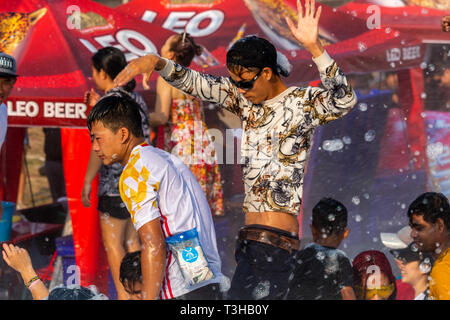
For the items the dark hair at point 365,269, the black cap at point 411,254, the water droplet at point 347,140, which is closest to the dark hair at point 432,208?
the black cap at point 411,254

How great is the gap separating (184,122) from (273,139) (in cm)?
177

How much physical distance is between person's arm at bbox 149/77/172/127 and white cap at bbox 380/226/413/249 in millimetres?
1957

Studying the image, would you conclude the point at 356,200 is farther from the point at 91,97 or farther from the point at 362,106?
the point at 91,97

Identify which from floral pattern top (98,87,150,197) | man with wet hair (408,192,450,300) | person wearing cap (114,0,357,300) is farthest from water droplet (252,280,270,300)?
floral pattern top (98,87,150,197)

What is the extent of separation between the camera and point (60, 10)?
5488 mm

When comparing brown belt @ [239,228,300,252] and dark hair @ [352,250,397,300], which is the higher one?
brown belt @ [239,228,300,252]

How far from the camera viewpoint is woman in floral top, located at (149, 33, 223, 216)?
195 inches

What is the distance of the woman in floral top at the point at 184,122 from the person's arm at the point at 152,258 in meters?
2.16

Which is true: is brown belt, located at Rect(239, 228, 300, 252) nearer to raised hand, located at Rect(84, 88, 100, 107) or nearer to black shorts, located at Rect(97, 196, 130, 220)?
black shorts, located at Rect(97, 196, 130, 220)

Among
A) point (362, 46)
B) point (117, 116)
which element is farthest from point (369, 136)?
point (117, 116)

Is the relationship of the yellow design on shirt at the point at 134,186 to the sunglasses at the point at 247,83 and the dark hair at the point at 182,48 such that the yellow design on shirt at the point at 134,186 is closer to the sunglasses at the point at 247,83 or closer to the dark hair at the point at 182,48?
the sunglasses at the point at 247,83

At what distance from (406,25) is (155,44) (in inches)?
84.5

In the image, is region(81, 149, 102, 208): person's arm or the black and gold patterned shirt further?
region(81, 149, 102, 208): person's arm

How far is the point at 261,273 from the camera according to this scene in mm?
3238
